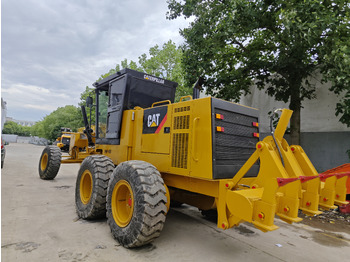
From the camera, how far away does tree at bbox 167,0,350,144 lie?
5.03m

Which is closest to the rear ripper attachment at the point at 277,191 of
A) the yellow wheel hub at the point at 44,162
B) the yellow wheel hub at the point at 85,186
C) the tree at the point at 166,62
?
the yellow wheel hub at the point at 85,186

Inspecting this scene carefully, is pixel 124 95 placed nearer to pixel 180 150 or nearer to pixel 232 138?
pixel 180 150

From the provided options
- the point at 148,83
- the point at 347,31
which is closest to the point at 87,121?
the point at 148,83

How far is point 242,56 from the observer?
8180 millimetres

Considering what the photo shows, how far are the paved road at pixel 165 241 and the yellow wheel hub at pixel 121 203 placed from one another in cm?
34

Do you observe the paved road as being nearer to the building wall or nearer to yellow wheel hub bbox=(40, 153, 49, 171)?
yellow wheel hub bbox=(40, 153, 49, 171)

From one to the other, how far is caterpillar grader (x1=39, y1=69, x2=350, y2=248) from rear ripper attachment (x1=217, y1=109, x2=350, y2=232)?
10mm

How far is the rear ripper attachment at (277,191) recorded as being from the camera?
2445mm

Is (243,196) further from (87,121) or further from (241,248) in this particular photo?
(87,121)

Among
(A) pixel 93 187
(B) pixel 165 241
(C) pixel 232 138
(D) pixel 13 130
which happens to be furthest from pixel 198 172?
(D) pixel 13 130

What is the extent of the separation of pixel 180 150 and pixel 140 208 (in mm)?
966

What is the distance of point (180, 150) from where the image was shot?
11.2 feet

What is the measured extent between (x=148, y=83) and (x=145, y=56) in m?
18.2

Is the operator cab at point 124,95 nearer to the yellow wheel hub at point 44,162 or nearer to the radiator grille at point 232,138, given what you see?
the radiator grille at point 232,138
